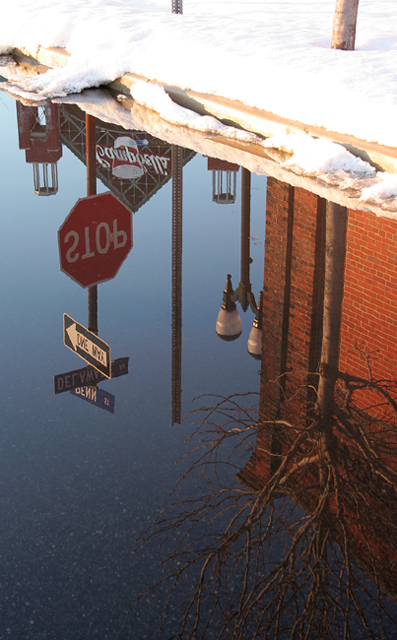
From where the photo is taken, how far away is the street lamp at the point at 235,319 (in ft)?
29.4

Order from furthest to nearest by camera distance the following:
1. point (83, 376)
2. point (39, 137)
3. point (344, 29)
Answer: point (39, 137), point (83, 376), point (344, 29)

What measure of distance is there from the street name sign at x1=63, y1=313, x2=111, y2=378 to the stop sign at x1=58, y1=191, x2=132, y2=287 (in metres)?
0.58

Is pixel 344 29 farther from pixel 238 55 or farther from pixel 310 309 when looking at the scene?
pixel 310 309

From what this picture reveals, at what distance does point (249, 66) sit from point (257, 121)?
3.19 feet

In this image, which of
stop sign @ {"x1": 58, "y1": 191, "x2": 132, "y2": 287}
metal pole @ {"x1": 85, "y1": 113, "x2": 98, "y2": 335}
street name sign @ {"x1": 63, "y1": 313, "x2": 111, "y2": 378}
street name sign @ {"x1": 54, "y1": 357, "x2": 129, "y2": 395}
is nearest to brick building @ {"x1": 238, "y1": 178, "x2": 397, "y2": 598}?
street name sign @ {"x1": 54, "y1": 357, "x2": 129, "y2": 395}

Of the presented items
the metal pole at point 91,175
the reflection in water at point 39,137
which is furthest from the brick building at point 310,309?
the reflection in water at point 39,137

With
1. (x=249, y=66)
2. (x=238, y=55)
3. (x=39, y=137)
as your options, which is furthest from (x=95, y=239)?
(x=39, y=137)

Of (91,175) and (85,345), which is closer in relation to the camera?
(85,345)

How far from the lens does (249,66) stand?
19.5ft

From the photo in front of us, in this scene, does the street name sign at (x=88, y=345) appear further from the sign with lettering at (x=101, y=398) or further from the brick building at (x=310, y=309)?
the brick building at (x=310, y=309)

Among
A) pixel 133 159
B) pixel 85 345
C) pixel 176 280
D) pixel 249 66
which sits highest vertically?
pixel 249 66

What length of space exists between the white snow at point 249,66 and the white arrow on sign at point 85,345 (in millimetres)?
2379

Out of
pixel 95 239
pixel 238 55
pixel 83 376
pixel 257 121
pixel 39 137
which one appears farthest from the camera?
pixel 39 137

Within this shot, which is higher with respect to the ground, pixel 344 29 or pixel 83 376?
pixel 344 29
